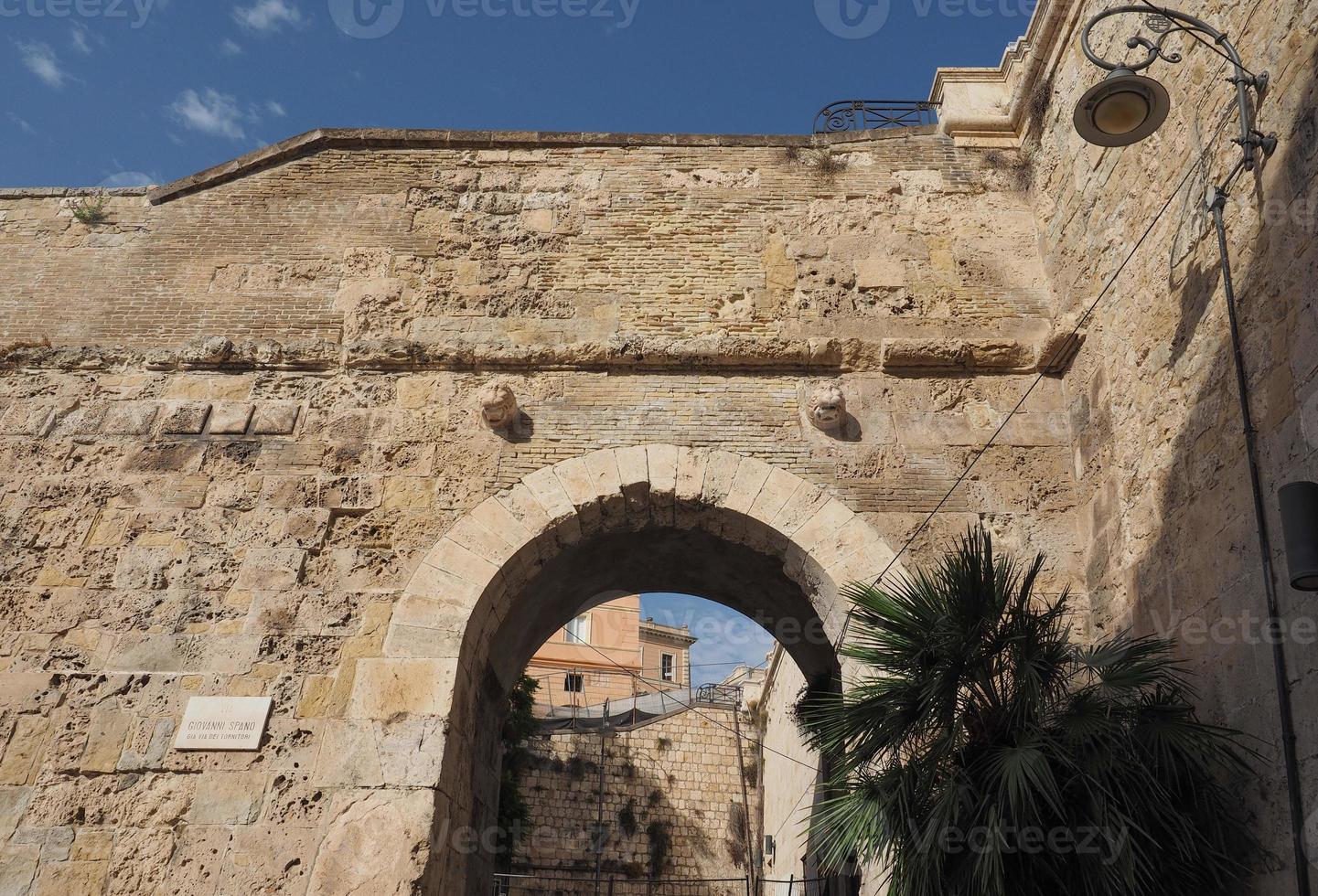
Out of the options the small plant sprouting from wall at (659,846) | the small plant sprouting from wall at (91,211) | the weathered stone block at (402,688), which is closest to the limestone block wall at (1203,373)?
the weathered stone block at (402,688)

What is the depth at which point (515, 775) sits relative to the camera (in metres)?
15.5

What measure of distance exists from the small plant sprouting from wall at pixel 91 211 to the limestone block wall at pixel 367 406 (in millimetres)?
80

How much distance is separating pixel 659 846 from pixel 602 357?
11.7 m

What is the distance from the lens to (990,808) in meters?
3.94

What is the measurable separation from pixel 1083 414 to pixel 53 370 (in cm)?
624

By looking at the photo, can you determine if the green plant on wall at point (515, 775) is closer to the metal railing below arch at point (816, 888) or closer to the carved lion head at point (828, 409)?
the metal railing below arch at point (816, 888)

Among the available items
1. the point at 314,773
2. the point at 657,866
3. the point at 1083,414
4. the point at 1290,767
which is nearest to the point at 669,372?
the point at 1083,414

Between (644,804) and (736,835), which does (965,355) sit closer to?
(644,804)

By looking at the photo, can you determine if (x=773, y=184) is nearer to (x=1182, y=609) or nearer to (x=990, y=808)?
(x=1182, y=609)

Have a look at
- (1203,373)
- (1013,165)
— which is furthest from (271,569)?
(1013,165)

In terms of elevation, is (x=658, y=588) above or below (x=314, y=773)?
above

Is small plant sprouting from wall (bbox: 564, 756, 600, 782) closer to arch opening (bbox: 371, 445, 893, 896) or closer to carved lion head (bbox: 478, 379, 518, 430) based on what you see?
arch opening (bbox: 371, 445, 893, 896)

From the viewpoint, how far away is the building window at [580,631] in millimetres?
27359

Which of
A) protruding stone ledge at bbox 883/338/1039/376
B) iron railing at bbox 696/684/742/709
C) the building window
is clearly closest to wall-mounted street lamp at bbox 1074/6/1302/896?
protruding stone ledge at bbox 883/338/1039/376
